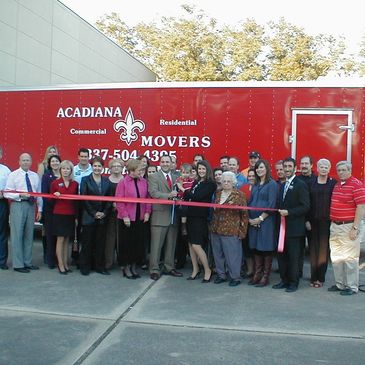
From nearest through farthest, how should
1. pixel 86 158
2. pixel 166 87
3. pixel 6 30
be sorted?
1. pixel 86 158
2. pixel 166 87
3. pixel 6 30

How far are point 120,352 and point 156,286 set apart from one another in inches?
90.6

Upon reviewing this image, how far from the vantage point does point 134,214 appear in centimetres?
677

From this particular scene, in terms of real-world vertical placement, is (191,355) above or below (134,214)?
below

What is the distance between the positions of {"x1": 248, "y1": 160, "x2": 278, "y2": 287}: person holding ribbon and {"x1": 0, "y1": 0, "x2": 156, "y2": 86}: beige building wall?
843cm

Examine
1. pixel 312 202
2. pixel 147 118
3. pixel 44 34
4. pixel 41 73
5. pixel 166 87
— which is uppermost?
pixel 44 34

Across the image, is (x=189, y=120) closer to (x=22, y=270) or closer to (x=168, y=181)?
(x=168, y=181)

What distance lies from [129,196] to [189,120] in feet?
7.37

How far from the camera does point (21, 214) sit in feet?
23.3

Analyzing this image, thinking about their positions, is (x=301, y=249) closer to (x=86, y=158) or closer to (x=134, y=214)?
(x=134, y=214)

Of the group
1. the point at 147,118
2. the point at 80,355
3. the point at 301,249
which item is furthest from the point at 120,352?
the point at 147,118

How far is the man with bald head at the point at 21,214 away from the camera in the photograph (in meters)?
7.11

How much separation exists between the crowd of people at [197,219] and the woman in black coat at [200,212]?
0.05 feet

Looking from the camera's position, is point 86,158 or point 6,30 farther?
point 6,30

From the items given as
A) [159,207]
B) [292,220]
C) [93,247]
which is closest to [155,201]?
[159,207]
